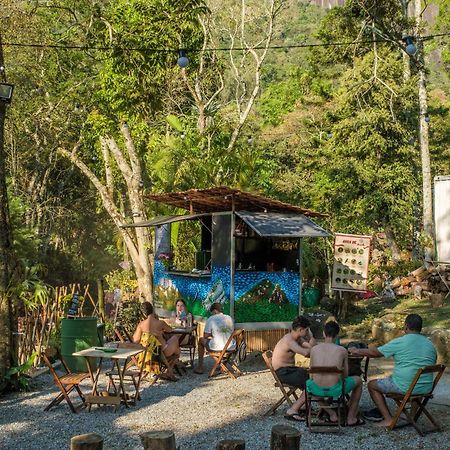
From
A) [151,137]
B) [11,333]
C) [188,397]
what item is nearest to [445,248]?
[188,397]

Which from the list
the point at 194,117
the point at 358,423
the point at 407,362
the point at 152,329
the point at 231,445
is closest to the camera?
the point at 231,445

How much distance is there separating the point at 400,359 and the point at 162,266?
953 centimetres

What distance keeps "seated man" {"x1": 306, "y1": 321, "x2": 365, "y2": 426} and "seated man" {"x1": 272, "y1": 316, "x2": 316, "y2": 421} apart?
18.5 inches

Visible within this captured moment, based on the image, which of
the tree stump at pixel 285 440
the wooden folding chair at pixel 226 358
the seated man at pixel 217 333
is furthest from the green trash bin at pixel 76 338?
the tree stump at pixel 285 440

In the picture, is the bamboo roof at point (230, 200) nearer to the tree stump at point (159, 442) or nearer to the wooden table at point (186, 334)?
the wooden table at point (186, 334)

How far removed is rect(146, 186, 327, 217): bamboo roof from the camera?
12.4m

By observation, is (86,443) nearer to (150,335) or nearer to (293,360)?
(293,360)

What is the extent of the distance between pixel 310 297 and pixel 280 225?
6.10 meters

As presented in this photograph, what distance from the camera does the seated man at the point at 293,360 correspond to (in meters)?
7.58

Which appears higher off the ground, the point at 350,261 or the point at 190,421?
the point at 350,261

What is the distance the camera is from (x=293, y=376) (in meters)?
7.73

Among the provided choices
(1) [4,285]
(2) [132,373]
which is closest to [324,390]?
(2) [132,373]

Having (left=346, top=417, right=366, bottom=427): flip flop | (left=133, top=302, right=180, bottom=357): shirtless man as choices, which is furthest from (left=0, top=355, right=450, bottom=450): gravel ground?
(left=133, top=302, right=180, bottom=357): shirtless man

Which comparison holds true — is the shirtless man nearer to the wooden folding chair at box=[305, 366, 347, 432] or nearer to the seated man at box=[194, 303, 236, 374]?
the seated man at box=[194, 303, 236, 374]
